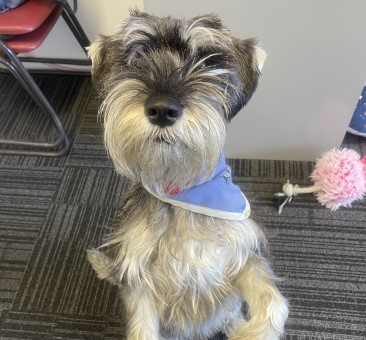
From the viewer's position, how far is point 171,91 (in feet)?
3.49

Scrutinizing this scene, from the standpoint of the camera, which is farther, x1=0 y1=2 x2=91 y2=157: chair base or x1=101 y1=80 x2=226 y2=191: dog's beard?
x1=0 y1=2 x2=91 y2=157: chair base

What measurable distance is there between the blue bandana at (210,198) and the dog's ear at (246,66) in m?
0.16

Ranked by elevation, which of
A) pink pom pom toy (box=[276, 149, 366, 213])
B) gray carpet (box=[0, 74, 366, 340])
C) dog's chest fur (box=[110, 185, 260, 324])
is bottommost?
gray carpet (box=[0, 74, 366, 340])

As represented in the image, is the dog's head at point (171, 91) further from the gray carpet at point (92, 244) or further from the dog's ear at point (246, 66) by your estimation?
the gray carpet at point (92, 244)

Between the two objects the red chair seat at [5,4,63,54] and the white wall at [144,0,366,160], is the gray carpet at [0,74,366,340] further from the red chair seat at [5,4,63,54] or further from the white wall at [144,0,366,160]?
the red chair seat at [5,4,63,54]

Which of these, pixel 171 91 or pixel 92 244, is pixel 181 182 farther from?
pixel 92 244

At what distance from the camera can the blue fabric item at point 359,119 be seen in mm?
2209

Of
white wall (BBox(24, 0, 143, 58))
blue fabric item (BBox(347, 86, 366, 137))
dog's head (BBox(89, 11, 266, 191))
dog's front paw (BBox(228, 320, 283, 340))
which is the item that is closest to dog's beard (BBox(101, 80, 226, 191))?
dog's head (BBox(89, 11, 266, 191))

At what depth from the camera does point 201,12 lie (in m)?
1.76

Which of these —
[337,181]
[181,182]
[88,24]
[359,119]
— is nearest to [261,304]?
[181,182]

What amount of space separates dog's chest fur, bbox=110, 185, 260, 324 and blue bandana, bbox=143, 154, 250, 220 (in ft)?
0.13

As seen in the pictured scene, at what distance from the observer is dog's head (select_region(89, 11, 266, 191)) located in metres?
1.06

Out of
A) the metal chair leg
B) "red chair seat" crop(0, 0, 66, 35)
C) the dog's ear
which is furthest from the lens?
the metal chair leg

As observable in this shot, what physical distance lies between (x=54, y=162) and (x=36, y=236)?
1.48ft
